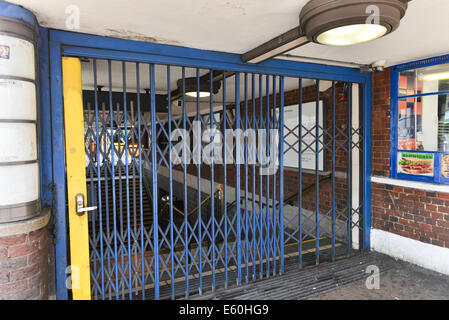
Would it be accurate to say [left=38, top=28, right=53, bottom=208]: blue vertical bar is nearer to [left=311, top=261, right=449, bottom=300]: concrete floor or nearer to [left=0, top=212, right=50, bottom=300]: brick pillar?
[left=0, top=212, right=50, bottom=300]: brick pillar

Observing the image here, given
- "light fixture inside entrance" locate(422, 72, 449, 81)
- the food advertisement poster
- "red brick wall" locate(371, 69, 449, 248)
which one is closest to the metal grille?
"red brick wall" locate(371, 69, 449, 248)

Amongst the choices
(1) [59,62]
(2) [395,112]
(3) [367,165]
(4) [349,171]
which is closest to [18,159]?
(1) [59,62]

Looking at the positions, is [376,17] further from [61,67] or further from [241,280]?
[241,280]

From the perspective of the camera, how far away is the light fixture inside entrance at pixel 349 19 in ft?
6.33

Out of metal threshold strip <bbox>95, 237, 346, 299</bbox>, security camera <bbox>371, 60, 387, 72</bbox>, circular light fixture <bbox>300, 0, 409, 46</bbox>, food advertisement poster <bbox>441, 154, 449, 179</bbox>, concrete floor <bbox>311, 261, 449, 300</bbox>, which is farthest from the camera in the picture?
security camera <bbox>371, 60, 387, 72</bbox>

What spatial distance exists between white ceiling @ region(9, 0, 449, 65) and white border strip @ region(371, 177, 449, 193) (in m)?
1.53

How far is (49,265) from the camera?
245cm

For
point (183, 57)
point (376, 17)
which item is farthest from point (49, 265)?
point (376, 17)

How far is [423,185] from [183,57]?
3.15m

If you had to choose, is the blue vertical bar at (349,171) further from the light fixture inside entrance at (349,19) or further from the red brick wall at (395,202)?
the light fixture inside entrance at (349,19)

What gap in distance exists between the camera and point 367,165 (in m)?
4.15

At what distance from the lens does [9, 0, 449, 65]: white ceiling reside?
208cm

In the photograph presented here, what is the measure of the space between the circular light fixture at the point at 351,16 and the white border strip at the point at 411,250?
2768 millimetres

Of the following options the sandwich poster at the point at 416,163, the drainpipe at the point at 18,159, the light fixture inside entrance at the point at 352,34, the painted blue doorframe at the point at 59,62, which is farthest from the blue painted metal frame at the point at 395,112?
the drainpipe at the point at 18,159
